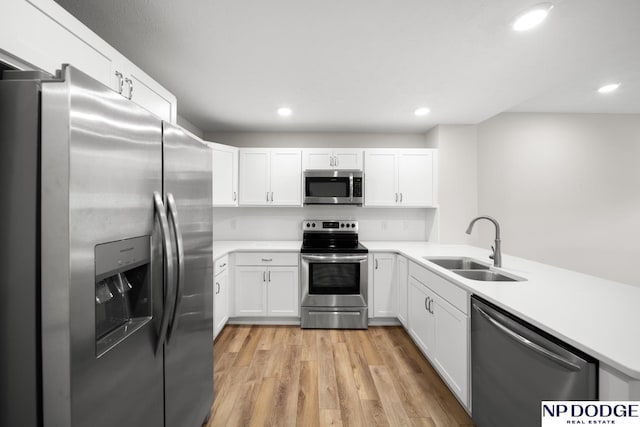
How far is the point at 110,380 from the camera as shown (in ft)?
2.75

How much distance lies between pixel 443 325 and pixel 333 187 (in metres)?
1.98

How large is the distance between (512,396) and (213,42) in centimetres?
257

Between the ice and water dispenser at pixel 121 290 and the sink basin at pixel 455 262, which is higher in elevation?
the ice and water dispenser at pixel 121 290

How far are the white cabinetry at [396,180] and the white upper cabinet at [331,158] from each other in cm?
13

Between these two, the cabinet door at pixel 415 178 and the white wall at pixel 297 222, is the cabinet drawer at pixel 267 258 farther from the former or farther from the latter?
the cabinet door at pixel 415 178

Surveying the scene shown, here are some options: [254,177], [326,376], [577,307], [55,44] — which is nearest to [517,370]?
[577,307]

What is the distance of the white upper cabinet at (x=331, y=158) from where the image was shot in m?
3.52

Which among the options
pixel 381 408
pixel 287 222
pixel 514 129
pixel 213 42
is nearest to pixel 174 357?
Result: pixel 381 408

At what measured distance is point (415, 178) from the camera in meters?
3.53

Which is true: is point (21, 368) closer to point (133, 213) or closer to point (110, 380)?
point (110, 380)

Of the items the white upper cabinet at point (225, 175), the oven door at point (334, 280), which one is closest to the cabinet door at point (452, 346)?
the oven door at point (334, 280)

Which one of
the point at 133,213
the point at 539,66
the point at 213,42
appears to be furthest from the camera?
the point at 539,66

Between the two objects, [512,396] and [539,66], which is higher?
[539,66]

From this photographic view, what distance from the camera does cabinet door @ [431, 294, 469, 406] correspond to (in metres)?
1.73
